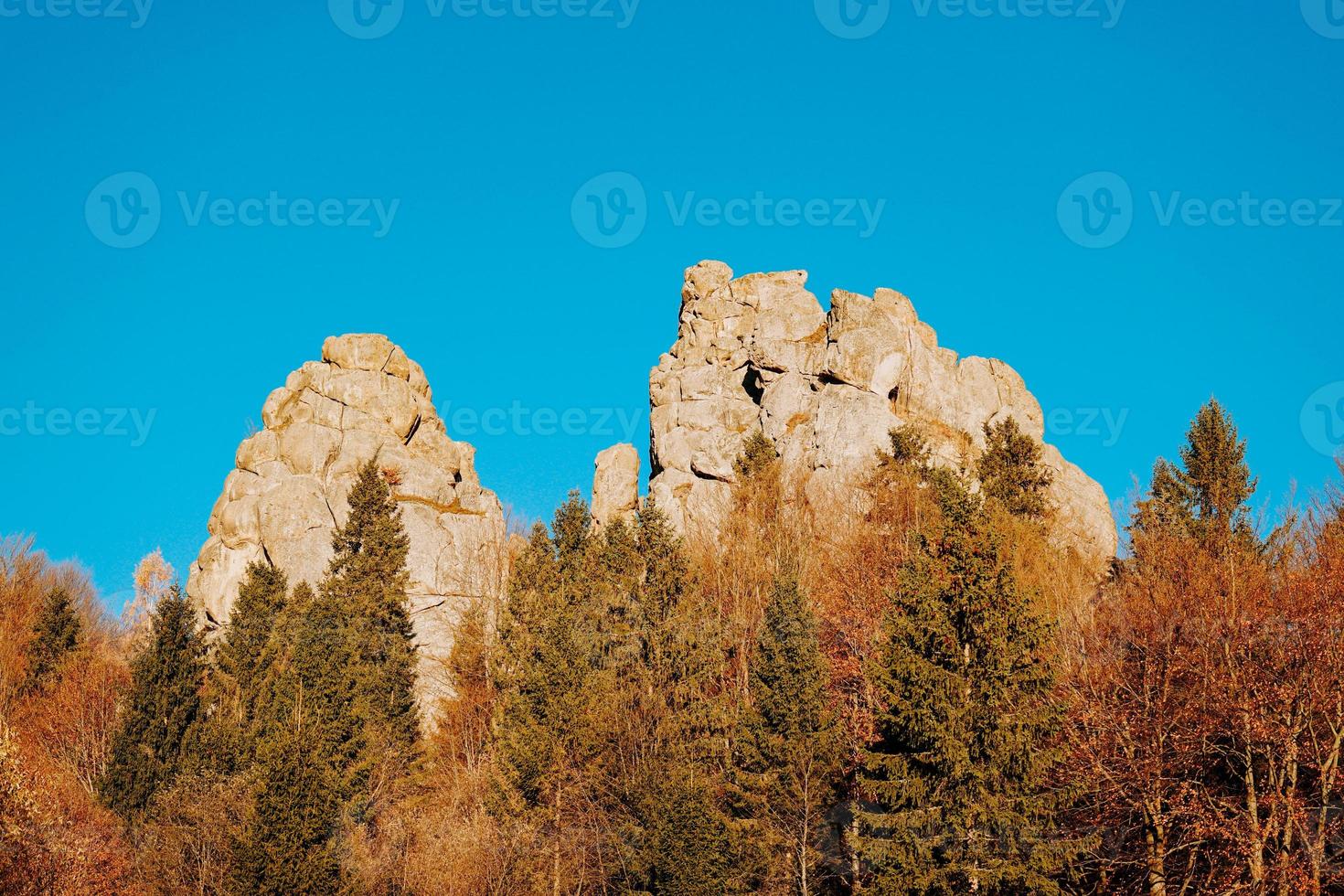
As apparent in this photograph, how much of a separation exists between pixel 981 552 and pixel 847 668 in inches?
516

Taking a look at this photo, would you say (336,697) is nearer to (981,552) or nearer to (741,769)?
(741,769)

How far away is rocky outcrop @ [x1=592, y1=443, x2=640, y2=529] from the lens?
69562 mm

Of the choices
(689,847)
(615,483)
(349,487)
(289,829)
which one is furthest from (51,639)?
(689,847)

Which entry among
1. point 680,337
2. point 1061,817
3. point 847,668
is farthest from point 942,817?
point 680,337

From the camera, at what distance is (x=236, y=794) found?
35938 millimetres

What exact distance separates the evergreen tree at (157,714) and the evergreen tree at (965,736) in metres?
25.6

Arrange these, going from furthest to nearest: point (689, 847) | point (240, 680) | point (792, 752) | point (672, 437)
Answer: point (672, 437) → point (240, 680) → point (689, 847) → point (792, 752)

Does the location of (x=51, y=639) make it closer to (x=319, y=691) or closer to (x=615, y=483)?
(x=319, y=691)

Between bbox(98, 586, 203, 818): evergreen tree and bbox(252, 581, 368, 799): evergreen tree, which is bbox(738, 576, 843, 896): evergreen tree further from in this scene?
bbox(98, 586, 203, 818): evergreen tree

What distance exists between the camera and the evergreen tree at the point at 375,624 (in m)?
40.5

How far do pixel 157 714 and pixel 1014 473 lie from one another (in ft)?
115

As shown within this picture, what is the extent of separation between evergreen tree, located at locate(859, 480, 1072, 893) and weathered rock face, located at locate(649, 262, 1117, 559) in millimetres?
29171

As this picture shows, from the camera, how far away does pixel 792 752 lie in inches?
1227

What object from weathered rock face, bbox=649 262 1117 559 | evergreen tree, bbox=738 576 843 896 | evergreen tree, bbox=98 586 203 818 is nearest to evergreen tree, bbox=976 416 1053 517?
weathered rock face, bbox=649 262 1117 559
